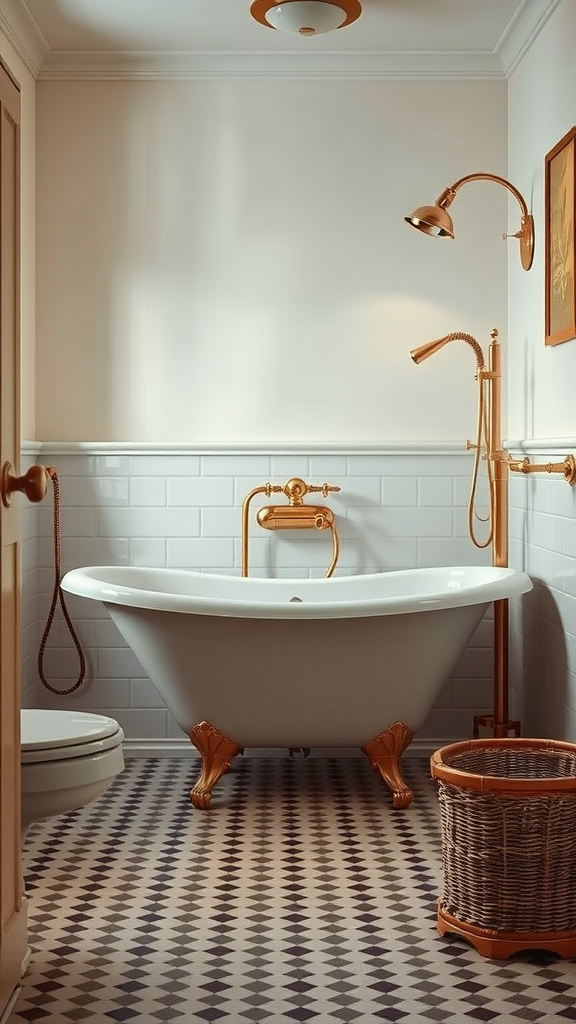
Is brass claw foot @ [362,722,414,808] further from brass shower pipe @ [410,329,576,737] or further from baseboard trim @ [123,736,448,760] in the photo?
baseboard trim @ [123,736,448,760]

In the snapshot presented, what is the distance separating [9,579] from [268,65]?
9.68 feet

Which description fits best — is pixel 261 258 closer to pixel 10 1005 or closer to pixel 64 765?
pixel 64 765

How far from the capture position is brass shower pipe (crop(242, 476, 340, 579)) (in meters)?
4.55

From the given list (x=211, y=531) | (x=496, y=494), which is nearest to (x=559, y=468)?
(x=496, y=494)

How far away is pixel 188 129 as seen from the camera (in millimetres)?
4605

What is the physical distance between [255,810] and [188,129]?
2632mm

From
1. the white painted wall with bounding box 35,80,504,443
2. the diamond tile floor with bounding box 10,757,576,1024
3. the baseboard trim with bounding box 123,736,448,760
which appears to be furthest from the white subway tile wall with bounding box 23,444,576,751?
the diamond tile floor with bounding box 10,757,576,1024

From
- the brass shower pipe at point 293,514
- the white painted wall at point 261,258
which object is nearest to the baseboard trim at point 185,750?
the brass shower pipe at point 293,514

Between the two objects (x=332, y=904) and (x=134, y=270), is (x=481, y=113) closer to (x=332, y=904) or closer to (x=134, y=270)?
(x=134, y=270)

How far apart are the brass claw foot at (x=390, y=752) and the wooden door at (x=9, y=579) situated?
1.64 meters

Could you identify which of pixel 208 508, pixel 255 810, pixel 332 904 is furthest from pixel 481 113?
pixel 332 904

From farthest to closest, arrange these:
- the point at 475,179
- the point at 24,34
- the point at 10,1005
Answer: the point at 24,34 → the point at 475,179 → the point at 10,1005

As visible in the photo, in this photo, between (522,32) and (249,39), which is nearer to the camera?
(522,32)

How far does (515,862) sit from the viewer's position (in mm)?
2648
